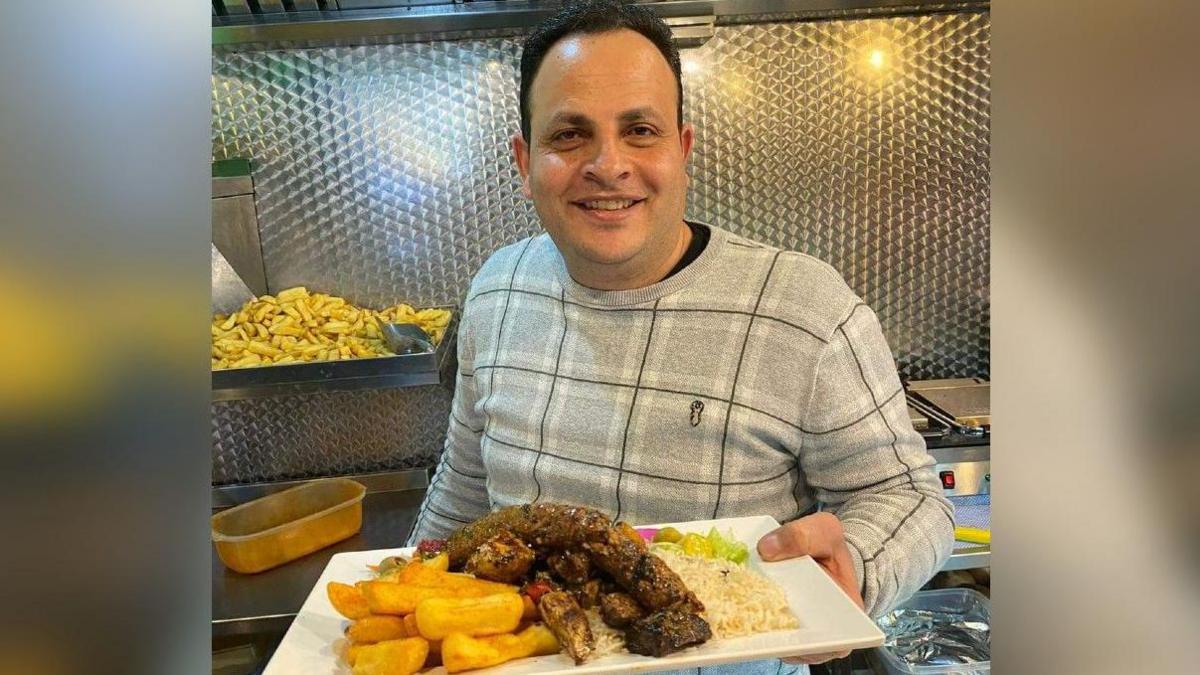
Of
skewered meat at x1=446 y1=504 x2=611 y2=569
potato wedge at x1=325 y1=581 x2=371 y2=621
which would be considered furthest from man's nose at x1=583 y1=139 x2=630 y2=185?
potato wedge at x1=325 y1=581 x2=371 y2=621

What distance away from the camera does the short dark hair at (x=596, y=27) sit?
5.94 feet

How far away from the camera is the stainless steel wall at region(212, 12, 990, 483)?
3051 mm

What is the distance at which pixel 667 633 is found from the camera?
1121mm

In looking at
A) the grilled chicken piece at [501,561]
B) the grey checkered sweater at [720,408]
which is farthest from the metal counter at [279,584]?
the grilled chicken piece at [501,561]

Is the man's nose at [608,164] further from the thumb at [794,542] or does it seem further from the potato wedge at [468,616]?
the potato wedge at [468,616]

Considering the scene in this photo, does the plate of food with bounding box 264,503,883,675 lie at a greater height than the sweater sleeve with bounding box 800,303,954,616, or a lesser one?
lesser

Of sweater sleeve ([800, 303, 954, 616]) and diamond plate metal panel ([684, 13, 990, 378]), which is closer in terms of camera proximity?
sweater sleeve ([800, 303, 954, 616])

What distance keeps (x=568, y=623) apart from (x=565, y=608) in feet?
0.11

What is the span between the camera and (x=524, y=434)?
1.88 m

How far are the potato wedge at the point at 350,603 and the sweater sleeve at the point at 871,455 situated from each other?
0.86m

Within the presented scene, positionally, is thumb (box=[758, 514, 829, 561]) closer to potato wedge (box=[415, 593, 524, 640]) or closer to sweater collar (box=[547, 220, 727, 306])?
potato wedge (box=[415, 593, 524, 640])

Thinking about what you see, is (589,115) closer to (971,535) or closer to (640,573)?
(640,573)
